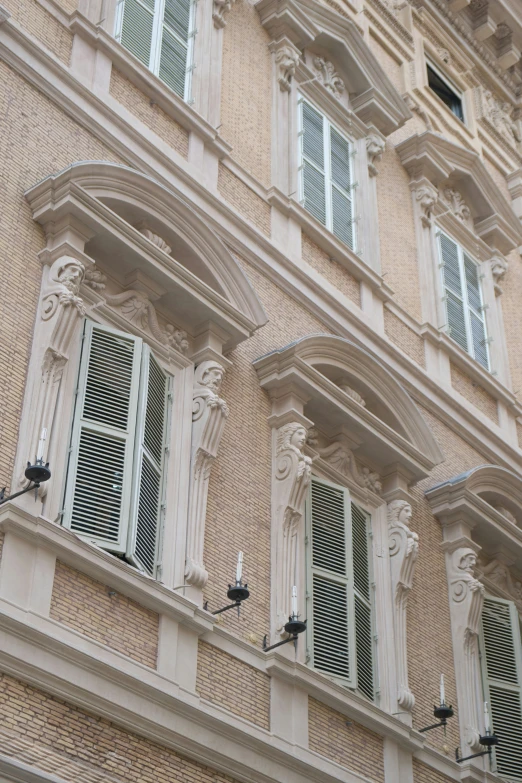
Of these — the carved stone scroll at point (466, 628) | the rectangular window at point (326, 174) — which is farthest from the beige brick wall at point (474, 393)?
the carved stone scroll at point (466, 628)

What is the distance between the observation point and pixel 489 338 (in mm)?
19625

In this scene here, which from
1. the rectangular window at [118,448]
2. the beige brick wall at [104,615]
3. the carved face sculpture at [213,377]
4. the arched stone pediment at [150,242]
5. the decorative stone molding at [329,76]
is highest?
the decorative stone molding at [329,76]

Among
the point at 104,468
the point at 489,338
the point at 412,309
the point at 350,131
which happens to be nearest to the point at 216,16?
the point at 350,131

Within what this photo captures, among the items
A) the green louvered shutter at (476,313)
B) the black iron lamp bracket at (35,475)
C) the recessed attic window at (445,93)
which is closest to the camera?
the black iron lamp bracket at (35,475)

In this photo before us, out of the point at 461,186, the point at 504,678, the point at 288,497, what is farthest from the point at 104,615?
the point at 461,186

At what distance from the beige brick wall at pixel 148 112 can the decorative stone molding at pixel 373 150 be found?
4.44 m

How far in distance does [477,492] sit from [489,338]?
4094mm

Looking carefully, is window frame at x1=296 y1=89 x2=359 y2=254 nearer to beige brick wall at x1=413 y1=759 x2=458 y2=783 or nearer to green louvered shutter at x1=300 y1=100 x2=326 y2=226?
green louvered shutter at x1=300 y1=100 x2=326 y2=226

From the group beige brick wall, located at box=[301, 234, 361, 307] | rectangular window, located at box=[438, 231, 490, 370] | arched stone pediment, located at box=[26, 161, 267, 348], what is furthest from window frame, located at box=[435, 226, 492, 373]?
arched stone pediment, located at box=[26, 161, 267, 348]

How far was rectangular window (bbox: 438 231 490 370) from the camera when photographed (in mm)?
18812

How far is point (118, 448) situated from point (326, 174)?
7.16 metres

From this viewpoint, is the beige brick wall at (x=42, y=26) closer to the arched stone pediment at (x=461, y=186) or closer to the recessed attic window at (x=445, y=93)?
the arched stone pediment at (x=461, y=186)

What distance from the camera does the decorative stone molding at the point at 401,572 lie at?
527 inches

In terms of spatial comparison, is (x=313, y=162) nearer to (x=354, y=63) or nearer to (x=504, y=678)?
(x=354, y=63)
